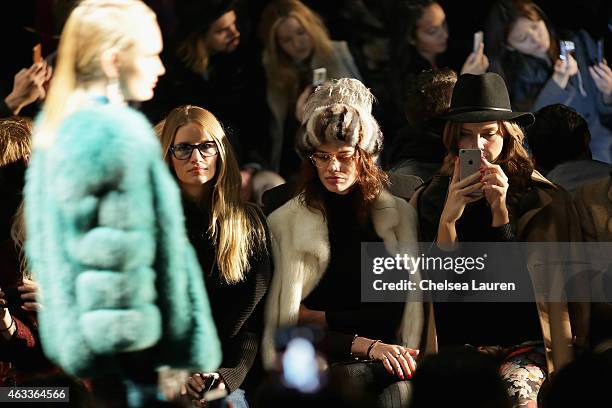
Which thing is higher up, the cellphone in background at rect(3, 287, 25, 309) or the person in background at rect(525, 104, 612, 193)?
the person in background at rect(525, 104, 612, 193)

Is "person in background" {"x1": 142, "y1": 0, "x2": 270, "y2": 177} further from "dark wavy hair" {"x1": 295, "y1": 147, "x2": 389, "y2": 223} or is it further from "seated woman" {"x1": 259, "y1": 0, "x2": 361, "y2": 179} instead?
"dark wavy hair" {"x1": 295, "y1": 147, "x2": 389, "y2": 223}

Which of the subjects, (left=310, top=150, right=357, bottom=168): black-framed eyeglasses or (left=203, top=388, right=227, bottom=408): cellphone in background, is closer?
(left=203, top=388, right=227, bottom=408): cellphone in background

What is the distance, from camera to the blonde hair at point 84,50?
14.9 feet

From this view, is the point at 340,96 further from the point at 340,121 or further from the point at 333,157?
the point at 333,157

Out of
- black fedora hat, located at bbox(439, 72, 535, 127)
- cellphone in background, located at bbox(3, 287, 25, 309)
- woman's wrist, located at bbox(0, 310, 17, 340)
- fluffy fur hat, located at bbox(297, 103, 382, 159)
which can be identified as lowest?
woman's wrist, located at bbox(0, 310, 17, 340)

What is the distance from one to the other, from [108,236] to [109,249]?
0.04 metres

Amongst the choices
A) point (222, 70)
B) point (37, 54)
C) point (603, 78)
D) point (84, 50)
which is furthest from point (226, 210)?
point (603, 78)

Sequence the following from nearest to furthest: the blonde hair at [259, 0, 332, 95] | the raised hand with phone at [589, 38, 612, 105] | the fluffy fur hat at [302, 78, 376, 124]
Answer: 1. the fluffy fur hat at [302, 78, 376, 124]
2. the raised hand with phone at [589, 38, 612, 105]
3. the blonde hair at [259, 0, 332, 95]

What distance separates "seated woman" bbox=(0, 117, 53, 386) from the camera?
5418mm

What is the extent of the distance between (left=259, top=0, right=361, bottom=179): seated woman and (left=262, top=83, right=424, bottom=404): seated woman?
1.34m

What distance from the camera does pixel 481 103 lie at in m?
5.66

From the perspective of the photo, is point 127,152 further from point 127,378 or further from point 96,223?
point 127,378

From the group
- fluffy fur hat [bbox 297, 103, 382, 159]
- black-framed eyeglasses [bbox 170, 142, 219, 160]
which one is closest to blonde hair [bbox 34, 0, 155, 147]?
black-framed eyeglasses [bbox 170, 142, 219, 160]

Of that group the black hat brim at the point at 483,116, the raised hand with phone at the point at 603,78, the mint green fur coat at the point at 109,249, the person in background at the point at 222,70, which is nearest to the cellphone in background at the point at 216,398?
the mint green fur coat at the point at 109,249
